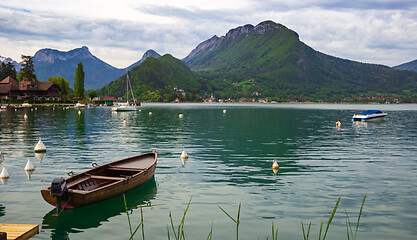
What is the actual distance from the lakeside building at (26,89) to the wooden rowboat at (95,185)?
180m

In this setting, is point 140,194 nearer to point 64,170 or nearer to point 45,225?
point 45,225

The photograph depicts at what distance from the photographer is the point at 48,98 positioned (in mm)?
187625

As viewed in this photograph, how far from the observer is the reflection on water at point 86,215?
14.9m

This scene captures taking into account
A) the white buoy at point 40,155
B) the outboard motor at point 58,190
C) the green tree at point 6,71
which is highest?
the green tree at point 6,71

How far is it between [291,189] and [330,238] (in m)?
7.06

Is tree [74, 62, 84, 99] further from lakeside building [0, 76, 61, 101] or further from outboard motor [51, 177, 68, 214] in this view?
outboard motor [51, 177, 68, 214]

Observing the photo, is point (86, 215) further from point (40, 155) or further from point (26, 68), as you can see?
point (26, 68)

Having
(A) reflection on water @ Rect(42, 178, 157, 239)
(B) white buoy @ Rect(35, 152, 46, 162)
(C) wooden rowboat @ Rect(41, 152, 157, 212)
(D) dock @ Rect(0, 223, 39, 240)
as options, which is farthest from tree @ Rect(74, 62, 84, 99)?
(D) dock @ Rect(0, 223, 39, 240)

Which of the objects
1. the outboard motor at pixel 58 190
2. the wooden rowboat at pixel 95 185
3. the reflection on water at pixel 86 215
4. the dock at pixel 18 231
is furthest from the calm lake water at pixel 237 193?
the dock at pixel 18 231

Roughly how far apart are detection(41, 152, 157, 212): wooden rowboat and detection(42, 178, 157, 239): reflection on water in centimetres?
62

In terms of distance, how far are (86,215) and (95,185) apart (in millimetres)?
2441

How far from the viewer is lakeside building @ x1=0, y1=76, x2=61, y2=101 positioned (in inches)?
6654

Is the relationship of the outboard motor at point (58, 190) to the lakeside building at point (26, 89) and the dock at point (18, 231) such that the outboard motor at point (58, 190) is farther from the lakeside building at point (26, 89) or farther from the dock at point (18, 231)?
the lakeside building at point (26, 89)

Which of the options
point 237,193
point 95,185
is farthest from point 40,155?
point 237,193
